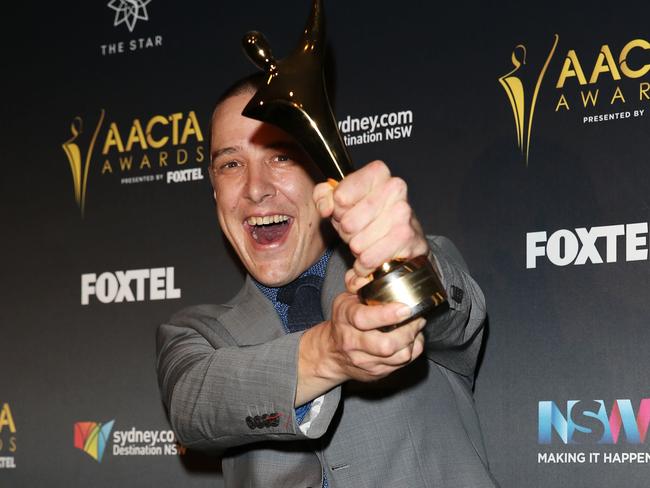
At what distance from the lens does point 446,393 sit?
5.59 feet

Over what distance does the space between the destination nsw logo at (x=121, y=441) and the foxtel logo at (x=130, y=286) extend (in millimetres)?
338

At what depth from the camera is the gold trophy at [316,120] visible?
105cm

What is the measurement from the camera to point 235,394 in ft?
4.54

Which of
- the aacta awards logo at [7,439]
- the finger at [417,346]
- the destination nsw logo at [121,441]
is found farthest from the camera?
the aacta awards logo at [7,439]

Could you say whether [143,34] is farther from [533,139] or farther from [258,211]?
[533,139]

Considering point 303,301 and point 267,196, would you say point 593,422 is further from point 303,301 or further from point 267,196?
point 267,196

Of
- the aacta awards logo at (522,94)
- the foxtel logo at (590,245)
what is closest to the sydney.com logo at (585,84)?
the aacta awards logo at (522,94)

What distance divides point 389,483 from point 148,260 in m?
1.13

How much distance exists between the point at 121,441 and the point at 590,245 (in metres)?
1.31

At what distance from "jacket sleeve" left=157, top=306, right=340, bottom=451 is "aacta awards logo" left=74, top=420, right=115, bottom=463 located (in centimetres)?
88

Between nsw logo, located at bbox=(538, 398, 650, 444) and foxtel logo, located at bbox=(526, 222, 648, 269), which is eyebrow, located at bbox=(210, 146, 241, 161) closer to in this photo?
foxtel logo, located at bbox=(526, 222, 648, 269)

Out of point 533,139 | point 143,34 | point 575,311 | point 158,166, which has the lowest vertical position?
point 575,311

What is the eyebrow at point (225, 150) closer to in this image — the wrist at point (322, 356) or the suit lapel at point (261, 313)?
the suit lapel at point (261, 313)

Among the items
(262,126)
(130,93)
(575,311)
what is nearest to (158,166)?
(130,93)
